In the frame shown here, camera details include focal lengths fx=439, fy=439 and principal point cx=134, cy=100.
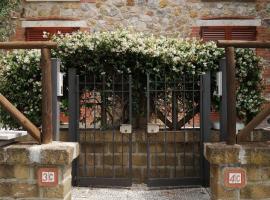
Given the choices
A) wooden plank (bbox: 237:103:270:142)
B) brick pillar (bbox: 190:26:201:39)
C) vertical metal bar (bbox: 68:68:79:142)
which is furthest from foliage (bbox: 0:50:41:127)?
brick pillar (bbox: 190:26:201:39)

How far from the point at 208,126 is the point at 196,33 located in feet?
18.4

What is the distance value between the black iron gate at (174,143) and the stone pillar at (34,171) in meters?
2.66

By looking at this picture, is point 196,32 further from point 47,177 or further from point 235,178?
point 47,177

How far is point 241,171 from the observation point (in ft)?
12.9

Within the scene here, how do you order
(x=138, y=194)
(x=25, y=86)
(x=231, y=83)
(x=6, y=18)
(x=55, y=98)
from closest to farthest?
(x=231, y=83) → (x=55, y=98) → (x=138, y=194) → (x=25, y=86) → (x=6, y=18)

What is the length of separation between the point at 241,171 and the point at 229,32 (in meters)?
8.17

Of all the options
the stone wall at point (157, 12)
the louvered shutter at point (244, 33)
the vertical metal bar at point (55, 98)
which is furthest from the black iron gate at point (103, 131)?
the louvered shutter at point (244, 33)

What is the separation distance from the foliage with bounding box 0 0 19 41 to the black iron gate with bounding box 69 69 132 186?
4.66 metres

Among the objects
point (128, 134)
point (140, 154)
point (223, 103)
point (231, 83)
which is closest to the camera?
point (231, 83)

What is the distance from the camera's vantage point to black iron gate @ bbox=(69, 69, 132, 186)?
647 centimetres

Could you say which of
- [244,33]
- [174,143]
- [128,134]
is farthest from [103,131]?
[244,33]

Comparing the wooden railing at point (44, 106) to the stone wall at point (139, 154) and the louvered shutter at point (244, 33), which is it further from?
the louvered shutter at point (244, 33)

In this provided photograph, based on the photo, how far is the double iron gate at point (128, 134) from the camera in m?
6.48

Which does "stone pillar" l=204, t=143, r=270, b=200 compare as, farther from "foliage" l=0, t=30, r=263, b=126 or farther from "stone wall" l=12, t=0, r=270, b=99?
"stone wall" l=12, t=0, r=270, b=99
